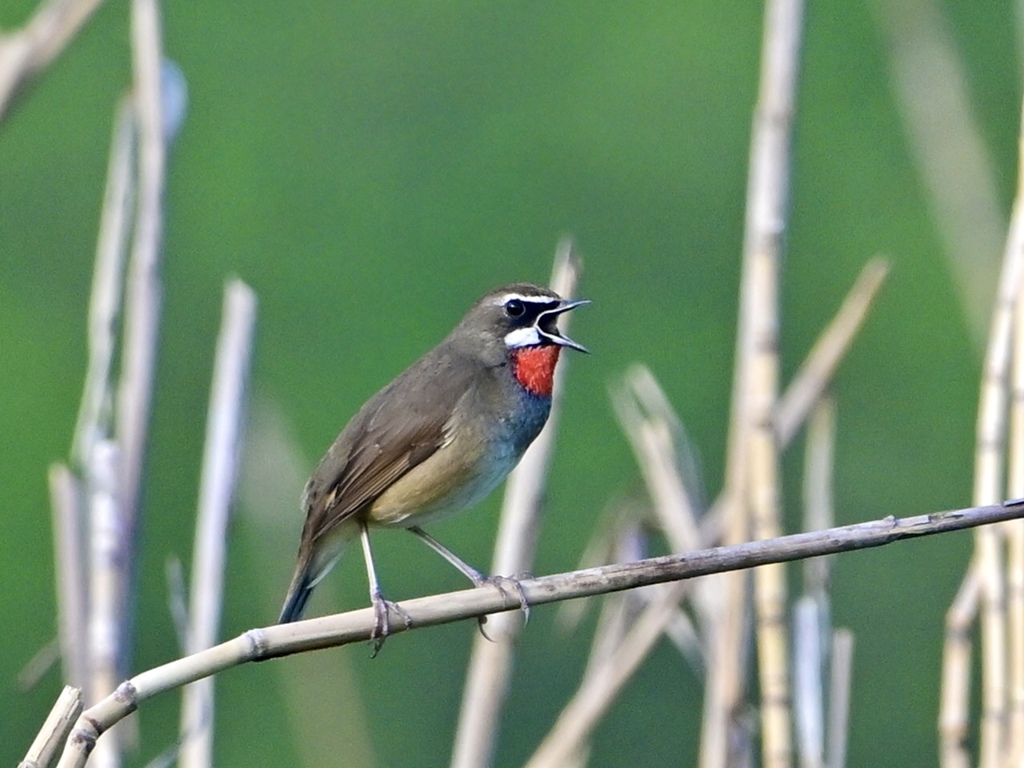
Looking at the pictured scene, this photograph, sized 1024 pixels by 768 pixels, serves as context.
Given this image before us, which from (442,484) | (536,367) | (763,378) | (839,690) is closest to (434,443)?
(442,484)

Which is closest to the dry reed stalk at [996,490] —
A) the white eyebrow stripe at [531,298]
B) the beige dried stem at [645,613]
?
the beige dried stem at [645,613]

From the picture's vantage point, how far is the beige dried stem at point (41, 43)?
152 inches

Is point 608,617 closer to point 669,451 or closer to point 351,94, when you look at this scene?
point 669,451

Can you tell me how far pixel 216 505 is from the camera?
13.5 ft

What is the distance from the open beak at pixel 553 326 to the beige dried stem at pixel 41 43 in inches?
49.8

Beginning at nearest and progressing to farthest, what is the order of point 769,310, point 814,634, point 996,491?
A: point 996,491 < point 769,310 < point 814,634

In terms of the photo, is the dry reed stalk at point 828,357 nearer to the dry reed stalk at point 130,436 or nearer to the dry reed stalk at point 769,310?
the dry reed stalk at point 769,310

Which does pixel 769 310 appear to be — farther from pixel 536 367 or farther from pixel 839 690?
pixel 839 690

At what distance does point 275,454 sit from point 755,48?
21.7ft

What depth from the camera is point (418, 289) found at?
32.1 feet

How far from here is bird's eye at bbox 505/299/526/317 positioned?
447 cm

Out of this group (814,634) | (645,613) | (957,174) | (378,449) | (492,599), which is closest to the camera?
(492,599)

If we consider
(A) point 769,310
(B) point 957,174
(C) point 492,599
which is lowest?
(C) point 492,599

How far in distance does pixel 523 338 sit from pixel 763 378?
2.42 ft
